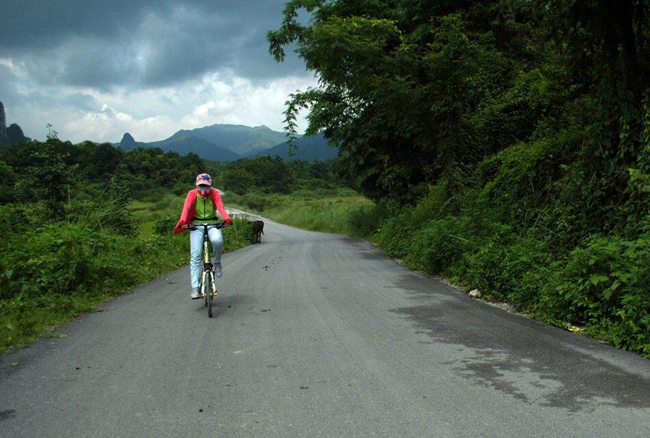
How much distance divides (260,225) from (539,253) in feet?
67.5

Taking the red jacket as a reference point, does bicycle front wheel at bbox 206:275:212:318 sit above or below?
below

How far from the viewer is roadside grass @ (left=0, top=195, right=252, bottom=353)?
6133mm

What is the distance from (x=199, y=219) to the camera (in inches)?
289

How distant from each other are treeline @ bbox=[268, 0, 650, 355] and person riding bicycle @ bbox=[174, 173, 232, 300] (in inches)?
180

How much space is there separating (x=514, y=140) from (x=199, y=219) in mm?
10214

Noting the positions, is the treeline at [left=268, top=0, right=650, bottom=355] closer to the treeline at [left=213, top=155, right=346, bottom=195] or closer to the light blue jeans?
the light blue jeans

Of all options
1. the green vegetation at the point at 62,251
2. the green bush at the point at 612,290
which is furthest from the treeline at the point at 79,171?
the green bush at the point at 612,290

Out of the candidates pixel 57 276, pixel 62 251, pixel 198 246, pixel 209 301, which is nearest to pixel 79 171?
pixel 62 251

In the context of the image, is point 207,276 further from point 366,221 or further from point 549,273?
point 366,221

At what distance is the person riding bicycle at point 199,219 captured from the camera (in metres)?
7.14

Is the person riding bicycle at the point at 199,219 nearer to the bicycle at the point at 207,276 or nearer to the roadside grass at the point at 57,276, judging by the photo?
the bicycle at the point at 207,276

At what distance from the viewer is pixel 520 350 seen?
16.0 feet

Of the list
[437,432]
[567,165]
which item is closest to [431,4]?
[567,165]

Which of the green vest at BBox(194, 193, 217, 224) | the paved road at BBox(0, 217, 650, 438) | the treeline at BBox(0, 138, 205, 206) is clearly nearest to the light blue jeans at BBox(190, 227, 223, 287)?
the green vest at BBox(194, 193, 217, 224)
